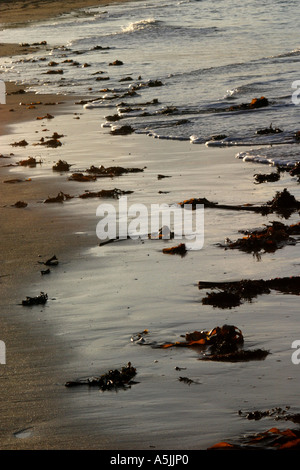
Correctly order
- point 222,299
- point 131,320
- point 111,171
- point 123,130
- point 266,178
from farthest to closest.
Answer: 1. point 123,130
2. point 111,171
3. point 266,178
4. point 222,299
5. point 131,320

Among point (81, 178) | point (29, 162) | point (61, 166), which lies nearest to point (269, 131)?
point (61, 166)

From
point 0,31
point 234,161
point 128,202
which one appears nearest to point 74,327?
point 128,202

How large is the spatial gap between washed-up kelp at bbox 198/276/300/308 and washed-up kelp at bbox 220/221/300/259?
3.23 feet

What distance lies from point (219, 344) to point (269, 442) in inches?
53.2

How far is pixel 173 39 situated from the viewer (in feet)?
131

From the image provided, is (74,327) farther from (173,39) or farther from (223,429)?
(173,39)

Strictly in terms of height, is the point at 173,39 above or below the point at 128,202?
Answer: above

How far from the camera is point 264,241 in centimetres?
841

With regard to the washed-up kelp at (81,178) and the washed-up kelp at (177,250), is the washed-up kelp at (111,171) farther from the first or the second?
the washed-up kelp at (177,250)

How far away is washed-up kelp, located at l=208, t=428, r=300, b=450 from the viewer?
442cm

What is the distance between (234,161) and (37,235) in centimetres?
504

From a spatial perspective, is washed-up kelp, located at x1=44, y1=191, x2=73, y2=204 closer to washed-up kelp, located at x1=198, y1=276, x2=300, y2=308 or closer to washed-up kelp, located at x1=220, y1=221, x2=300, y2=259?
washed-up kelp, located at x1=220, y1=221, x2=300, y2=259

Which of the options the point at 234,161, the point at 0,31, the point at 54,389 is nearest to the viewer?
the point at 54,389

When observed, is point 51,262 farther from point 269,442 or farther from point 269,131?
point 269,131
